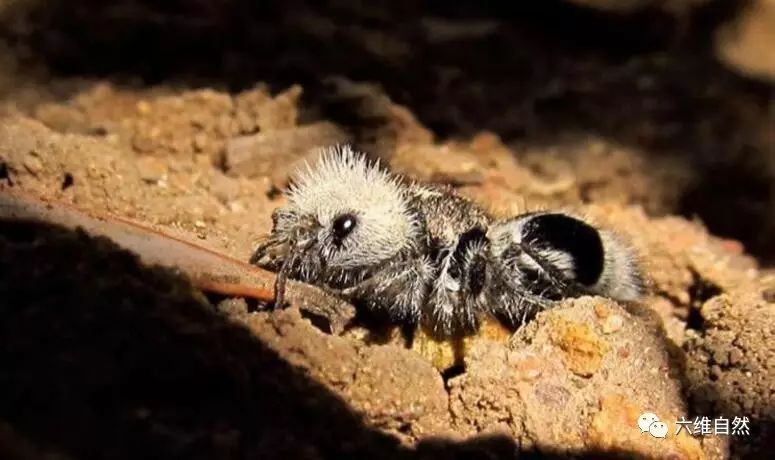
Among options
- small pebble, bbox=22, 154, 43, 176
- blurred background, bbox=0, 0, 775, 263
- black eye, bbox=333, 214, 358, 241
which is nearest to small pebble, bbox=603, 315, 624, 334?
black eye, bbox=333, 214, 358, 241

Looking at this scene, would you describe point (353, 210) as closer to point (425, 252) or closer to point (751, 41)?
point (425, 252)

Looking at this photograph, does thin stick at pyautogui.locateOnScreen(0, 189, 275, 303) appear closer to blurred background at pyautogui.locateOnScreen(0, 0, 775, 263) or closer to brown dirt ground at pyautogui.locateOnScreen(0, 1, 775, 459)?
brown dirt ground at pyautogui.locateOnScreen(0, 1, 775, 459)

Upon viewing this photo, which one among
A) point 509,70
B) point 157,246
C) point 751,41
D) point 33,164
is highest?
point 751,41

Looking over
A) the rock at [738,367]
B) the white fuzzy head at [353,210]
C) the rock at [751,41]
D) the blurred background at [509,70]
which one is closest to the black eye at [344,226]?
the white fuzzy head at [353,210]

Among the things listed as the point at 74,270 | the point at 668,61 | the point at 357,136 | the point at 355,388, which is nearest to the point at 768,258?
the point at 668,61

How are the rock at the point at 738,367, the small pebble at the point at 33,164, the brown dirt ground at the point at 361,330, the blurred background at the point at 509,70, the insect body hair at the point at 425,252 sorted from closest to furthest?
the brown dirt ground at the point at 361,330 → the rock at the point at 738,367 → the small pebble at the point at 33,164 → the insect body hair at the point at 425,252 → the blurred background at the point at 509,70

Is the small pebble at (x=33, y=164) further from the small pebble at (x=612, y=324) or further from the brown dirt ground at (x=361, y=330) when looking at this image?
the small pebble at (x=612, y=324)

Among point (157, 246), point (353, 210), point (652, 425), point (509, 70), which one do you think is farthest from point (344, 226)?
point (509, 70)
